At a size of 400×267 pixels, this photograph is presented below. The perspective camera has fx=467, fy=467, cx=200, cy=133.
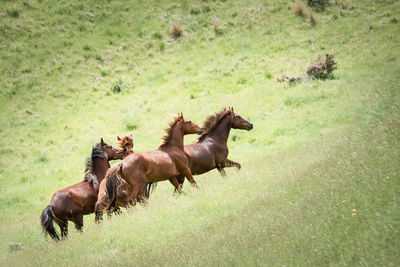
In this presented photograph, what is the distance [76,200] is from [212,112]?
1082 centimetres

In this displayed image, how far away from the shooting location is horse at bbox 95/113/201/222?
409 inches

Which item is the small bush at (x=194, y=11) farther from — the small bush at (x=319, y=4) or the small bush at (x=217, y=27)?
the small bush at (x=319, y=4)

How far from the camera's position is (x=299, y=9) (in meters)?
28.9

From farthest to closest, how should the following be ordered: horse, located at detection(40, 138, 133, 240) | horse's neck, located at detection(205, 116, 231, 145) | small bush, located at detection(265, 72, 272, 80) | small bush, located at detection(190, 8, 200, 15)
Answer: small bush, located at detection(190, 8, 200, 15), small bush, located at detection(265, 72, 272, 80), horse's neck, located at detection(205, 116, 231, 145), horse, located at detection(40, 138, 133, 240)

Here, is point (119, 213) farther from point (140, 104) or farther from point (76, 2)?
point (76, 2)

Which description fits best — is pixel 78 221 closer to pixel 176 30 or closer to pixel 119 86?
pixel 119 86

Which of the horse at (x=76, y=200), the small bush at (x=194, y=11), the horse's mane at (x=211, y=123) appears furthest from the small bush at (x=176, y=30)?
the horse at (x=76, y=200)

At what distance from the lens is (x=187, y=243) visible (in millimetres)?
6871

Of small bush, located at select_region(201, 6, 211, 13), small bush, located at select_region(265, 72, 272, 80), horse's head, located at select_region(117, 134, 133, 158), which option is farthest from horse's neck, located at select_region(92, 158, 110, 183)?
small bush, located at select_region(201, 6, 211, 13)

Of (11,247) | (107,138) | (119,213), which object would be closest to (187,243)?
(119,213)

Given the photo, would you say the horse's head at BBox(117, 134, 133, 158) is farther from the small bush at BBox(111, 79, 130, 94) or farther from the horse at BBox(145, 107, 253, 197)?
the small bush at BBox(111, 79, 130, 94)

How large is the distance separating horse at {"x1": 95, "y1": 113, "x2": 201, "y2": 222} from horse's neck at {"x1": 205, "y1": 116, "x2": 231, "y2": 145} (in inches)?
72.8

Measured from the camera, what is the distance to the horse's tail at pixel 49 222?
1049 cm

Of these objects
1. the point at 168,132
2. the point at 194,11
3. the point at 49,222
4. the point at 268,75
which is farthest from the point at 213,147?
the point at 194,11
